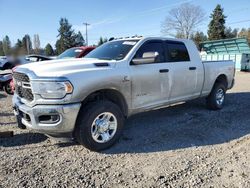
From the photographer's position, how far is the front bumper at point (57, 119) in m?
4.10

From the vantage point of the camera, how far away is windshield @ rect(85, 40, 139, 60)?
5.22 meters

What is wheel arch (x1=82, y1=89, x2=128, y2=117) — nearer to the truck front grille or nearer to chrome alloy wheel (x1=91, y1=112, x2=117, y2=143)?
chrome alloy wheel (x1=91, y1=112, x2=117, y2=143)

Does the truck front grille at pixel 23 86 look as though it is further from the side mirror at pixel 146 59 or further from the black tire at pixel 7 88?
the black tire at pixel 7 88

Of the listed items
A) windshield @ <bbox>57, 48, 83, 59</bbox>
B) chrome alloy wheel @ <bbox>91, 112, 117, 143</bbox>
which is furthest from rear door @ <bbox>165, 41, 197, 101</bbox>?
windshield @ <bbox>57, 48, 83, 59</bbox>

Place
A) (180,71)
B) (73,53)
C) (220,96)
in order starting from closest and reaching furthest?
(180,71)
(220,96)
(73,53)

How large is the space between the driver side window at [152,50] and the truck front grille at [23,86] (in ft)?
6.55

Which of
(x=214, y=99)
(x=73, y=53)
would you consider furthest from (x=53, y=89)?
(x=73, y=53)

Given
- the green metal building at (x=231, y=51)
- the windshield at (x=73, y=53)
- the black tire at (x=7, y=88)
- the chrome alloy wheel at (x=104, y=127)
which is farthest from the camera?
the green metal building at (x=231, y=51)

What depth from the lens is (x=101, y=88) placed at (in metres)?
4.49

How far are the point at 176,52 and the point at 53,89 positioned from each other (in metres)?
3.12

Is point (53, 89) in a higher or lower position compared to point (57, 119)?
higher

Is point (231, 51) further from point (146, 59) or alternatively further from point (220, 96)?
point (146, 59)

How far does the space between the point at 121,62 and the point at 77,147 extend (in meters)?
1.64

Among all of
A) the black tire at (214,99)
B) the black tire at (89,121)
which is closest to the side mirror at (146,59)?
the black tire at (89,121)
